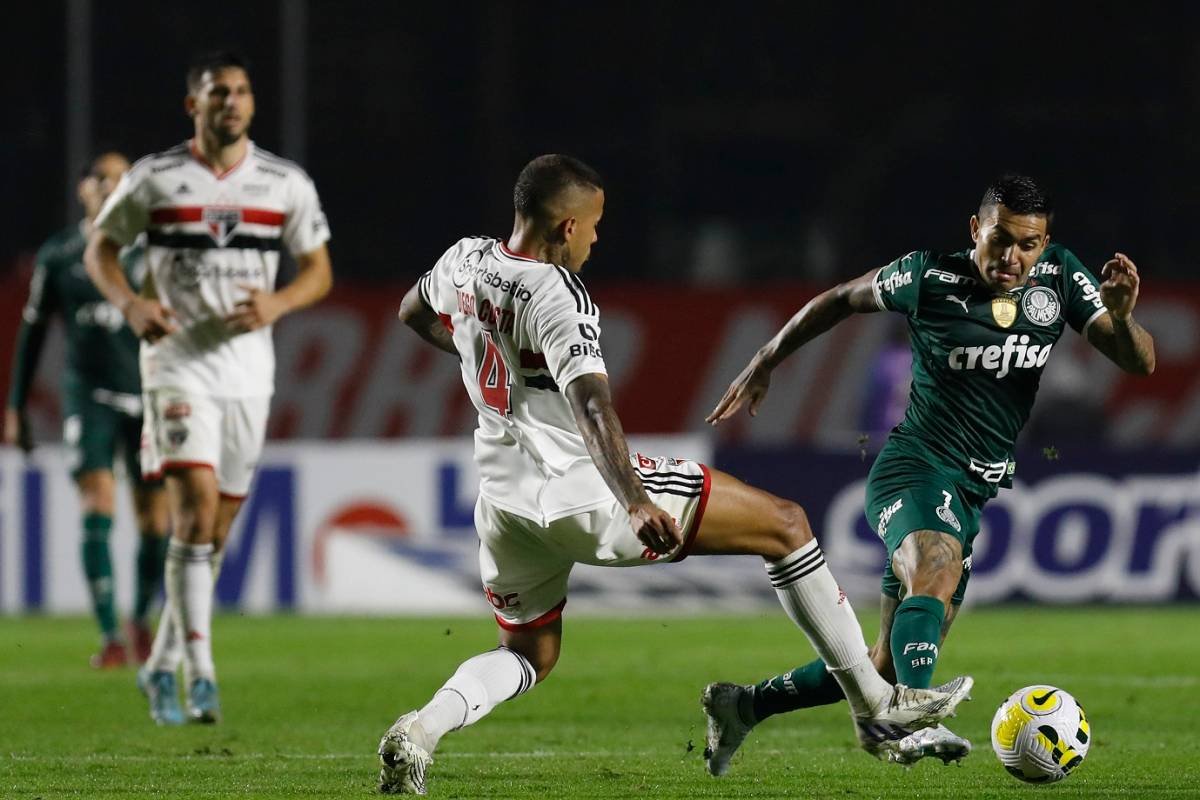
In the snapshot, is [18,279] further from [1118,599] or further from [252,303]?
[252,303]

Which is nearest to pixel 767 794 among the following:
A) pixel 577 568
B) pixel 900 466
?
pixel 900 466

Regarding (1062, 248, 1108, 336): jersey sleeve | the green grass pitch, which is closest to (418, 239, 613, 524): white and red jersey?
the green grass pitch

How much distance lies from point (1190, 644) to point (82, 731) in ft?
21.5

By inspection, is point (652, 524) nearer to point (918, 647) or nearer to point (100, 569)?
point (918, 647)

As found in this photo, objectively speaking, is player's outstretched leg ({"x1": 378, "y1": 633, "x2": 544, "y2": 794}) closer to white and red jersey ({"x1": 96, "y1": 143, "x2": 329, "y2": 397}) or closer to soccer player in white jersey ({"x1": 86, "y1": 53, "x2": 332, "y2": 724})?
soccer player in white jersey ({"x1": 86, "y1": 53, "x2": 332, "y2": 724})

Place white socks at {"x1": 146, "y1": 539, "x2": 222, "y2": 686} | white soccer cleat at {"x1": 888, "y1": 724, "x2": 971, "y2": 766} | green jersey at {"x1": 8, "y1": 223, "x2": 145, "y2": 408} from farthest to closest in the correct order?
green jersey at {"x1": 8, "y1": 223, "x2": 145, "y2": 408} < white socks at {"x1": 146, "y1": 539, "x2": 222, "y2": 686} < white soccer cleat at {"x1": 888, "y1": 724, "x2": 971, "y2": 766}

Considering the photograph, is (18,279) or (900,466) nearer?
(900,466)

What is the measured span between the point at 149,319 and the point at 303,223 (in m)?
0.84

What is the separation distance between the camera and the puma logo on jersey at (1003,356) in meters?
6.89

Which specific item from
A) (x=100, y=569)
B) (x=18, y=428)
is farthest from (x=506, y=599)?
(x=18, y=428)

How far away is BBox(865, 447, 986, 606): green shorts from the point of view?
6.73 metres

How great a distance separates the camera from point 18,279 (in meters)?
18.9

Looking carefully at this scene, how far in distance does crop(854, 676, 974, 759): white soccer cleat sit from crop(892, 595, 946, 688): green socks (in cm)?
7

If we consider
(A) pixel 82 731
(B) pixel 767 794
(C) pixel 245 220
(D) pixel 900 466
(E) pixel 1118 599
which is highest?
(C) pixel 245 220
